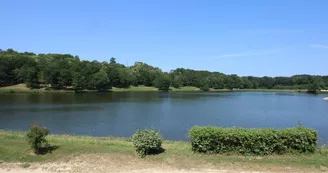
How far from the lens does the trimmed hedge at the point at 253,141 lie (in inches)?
448

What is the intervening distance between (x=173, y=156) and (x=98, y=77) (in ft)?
366

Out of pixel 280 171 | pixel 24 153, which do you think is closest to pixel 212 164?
pixel 280 171

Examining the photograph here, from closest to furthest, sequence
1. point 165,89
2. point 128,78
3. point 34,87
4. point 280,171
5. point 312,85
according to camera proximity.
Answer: point 280,171 → point 34,87 → point 128,78 → point 165,89 → point 312,85

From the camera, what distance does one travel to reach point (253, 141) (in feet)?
37.3

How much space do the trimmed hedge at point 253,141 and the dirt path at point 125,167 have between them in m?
1.46

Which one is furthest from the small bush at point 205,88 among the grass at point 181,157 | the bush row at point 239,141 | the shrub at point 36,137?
the shrub at point 36,137

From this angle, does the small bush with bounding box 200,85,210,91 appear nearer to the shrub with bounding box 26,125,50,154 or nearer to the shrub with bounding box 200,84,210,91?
the shrub with bounding box 200,84,210,91

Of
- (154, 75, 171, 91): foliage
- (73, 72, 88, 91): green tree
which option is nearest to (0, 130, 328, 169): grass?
(73, 72, 88, 91): green tree

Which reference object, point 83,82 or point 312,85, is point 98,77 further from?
point 312,85

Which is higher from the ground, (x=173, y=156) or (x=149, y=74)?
(x=149, y=74)

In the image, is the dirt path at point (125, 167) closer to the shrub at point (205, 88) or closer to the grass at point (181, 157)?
the grass at point (181, 157)

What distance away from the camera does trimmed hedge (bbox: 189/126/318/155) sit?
11375 mm

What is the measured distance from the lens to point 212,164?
1021 cm

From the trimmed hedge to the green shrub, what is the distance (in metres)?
1.58
